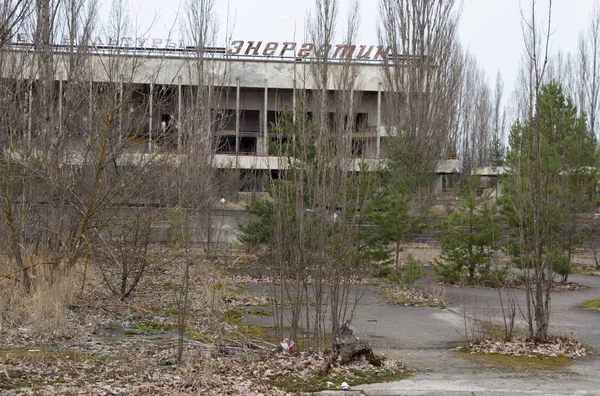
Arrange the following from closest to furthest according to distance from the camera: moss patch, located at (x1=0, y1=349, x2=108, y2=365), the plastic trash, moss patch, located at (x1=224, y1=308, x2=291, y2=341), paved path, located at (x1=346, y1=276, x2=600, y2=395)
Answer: paved path, located at (x1=346, y1=276, x2=600, y2=395) → moss patch, located at (x1=0, y1=349, x2=108, y2=365) → the plastic trash → moss patch, located at (x1=224, y1=308, x2=291, y2=341)

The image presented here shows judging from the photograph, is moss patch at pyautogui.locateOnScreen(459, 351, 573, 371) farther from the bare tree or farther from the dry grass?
the bare tree

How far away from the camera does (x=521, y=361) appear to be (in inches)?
354

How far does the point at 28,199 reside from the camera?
12.1 metres

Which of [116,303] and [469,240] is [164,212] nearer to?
[116,303]

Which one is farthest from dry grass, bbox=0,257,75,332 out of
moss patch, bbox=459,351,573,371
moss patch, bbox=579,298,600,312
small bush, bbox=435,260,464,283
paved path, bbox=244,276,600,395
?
small bush, bbox=435,260,464,283

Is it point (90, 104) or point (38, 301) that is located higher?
point (90, 104)

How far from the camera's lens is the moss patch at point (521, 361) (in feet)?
28.2

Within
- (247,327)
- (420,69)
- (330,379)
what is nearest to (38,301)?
(247,327)

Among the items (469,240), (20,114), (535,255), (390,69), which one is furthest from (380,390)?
(390,69)

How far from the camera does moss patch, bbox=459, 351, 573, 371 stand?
8602 millimetres

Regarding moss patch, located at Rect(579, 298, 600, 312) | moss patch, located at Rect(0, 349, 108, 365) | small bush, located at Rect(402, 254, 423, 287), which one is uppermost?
small bush, located at Rect(402, 254, 423, 287)

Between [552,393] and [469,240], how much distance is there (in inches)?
467

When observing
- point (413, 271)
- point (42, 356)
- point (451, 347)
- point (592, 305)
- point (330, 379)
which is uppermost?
point (413, 271)

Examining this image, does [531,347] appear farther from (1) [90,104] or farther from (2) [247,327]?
(1) [90,104]
